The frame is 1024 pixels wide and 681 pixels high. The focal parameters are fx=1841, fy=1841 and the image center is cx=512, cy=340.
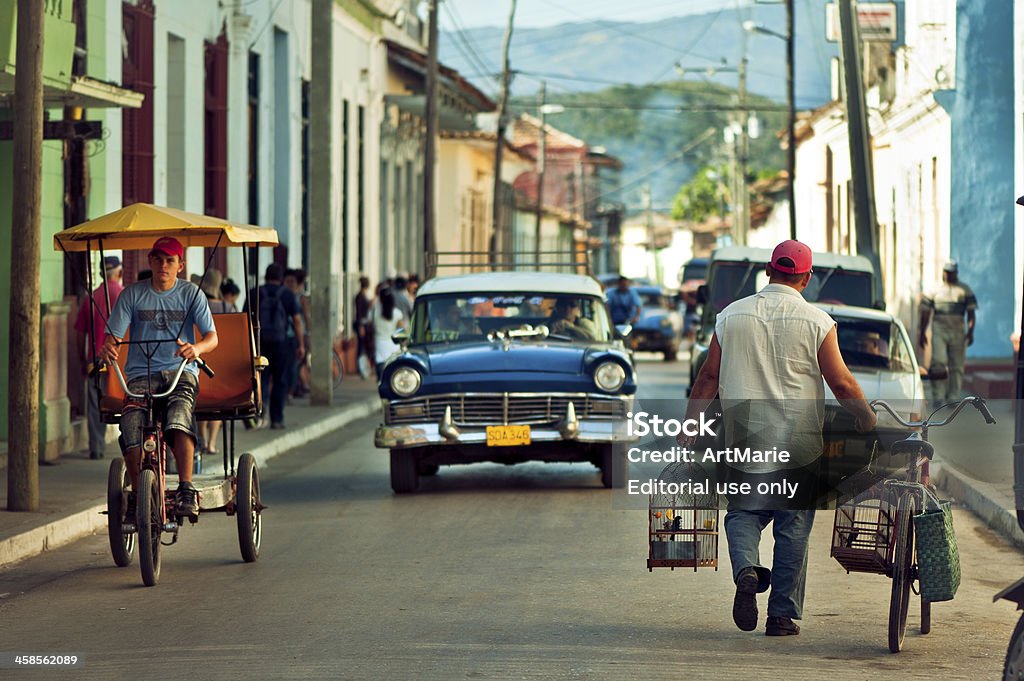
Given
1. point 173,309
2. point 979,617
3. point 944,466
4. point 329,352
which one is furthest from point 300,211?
point 979,617

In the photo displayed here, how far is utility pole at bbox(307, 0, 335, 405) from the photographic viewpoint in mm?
23422

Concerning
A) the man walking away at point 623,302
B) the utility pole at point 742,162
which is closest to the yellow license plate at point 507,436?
the man walking away at point 623,302

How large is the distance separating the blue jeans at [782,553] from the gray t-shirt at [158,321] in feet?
12.2

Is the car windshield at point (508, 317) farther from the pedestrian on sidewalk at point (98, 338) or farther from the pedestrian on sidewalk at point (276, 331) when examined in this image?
the pedestrian on sidewalk at point (276, 331)

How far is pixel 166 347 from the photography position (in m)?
10.6

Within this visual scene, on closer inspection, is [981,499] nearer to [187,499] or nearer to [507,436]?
[507,436]

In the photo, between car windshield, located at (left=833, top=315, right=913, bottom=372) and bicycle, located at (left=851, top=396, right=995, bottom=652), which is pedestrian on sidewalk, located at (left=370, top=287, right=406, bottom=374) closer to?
car windshield, located at (left=833, top=315, right=913, bottom=372)

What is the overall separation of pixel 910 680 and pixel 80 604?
431cm

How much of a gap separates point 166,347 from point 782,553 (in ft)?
13.2

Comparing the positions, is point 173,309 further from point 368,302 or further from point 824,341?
point 368,302

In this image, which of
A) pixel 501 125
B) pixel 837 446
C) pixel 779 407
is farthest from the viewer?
pixel 501 125

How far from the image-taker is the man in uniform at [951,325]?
24016mm

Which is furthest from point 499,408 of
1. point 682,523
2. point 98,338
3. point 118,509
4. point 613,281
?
point 613,281

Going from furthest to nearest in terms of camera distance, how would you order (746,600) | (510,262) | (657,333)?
(657,333) < (510,262) < (746,600)
